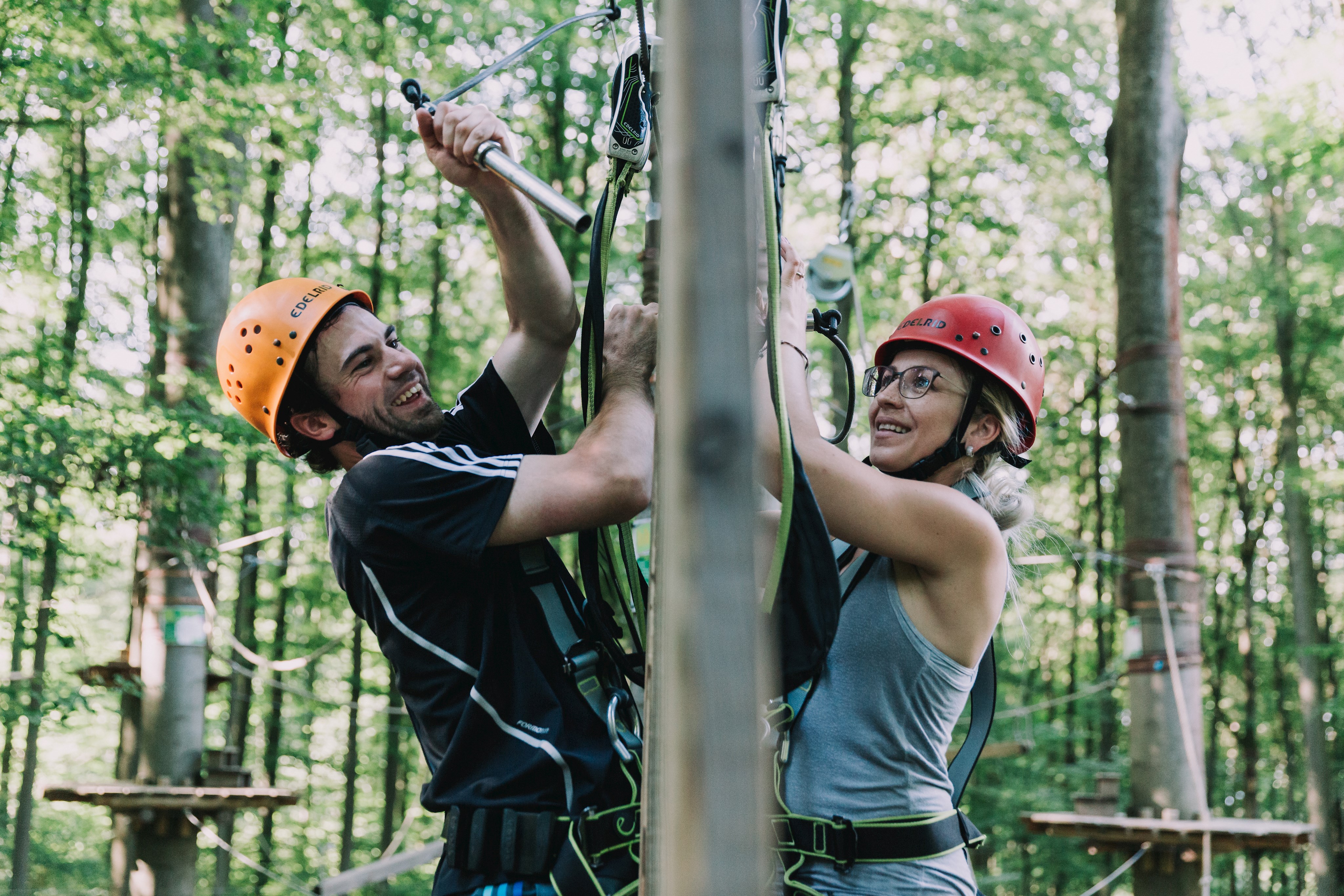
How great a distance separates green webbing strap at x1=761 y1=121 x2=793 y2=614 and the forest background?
202 inches

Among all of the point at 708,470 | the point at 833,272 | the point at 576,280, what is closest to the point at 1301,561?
the point at 576,280

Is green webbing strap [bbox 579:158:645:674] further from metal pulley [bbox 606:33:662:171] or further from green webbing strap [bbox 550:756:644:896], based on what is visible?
green webbing strap [bbox 550:756:644:896]

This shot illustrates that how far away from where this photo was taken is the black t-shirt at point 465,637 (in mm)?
1919

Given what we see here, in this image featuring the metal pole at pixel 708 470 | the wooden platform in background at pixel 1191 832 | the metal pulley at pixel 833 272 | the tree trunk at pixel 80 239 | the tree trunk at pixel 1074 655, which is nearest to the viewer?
the metal pole at pixel 708 470

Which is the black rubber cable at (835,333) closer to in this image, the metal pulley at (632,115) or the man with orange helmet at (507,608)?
the man with orange helmet at (507,608)

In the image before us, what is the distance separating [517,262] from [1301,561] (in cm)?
1581

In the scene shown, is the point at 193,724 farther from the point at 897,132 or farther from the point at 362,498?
the point at 897,132

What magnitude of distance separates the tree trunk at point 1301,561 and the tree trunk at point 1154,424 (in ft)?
27.1

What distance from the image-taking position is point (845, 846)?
1.97 metres

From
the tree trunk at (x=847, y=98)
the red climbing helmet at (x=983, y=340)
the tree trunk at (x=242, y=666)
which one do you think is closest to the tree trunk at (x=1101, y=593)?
the tree trunk at (x=847, y=98)

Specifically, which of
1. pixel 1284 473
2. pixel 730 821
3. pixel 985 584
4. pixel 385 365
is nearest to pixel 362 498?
pixel 385 365

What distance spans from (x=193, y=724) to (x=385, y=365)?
215 inches

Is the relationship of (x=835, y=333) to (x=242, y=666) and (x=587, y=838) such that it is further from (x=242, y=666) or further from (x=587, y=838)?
(x=242, y=666)

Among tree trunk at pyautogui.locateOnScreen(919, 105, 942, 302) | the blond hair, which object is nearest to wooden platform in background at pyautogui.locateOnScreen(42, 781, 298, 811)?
the blond hair
